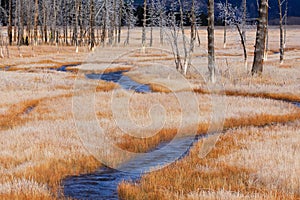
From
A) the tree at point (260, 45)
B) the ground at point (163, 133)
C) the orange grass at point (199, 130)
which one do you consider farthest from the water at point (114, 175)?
the tree at point (260, 45)

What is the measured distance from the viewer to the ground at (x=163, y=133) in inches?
296

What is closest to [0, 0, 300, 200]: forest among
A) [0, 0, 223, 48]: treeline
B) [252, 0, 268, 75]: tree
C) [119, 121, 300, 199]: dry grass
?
[119, 121, 300, 199]: dry grass

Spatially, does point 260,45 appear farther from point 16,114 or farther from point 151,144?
point 151,144

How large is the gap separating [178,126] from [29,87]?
1267 centimetres

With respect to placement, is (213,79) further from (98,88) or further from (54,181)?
(54,181)

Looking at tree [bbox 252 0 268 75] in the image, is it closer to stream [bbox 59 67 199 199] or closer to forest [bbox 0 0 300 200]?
forest [bbox 0 0 300 200]

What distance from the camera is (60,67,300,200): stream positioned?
7711 mm

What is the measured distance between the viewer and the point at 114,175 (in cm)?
883

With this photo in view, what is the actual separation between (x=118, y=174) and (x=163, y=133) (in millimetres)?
3644

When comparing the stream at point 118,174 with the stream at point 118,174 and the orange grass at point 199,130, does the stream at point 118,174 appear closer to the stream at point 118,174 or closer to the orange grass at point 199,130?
the stream at point 118,174

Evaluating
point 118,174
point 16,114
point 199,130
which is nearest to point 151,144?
point 199,130

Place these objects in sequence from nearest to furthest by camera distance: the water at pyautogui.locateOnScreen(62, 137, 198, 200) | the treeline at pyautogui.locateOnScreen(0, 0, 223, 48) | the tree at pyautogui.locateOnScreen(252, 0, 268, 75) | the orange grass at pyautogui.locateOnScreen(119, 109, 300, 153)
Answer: the water at pyautogui.locateOnScreen(62, 137, 198, 200) < the orange grass at pyautogui.locateOnScreen(119, 109, 300, 153) < the tree at pyautogui.locateOnScreen(252, 0, 268, 75) < the treeline at pyautogui.locateOnScreen(0, 0, 223, 48)

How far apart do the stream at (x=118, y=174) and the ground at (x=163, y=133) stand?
0.83 feet

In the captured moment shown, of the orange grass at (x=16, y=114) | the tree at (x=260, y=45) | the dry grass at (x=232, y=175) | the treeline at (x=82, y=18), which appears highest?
the treeline at (x=82, y=18)
